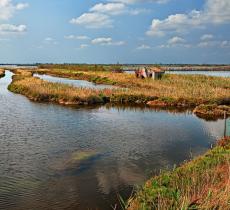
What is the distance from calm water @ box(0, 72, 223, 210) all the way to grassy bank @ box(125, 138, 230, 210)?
55.1 inches

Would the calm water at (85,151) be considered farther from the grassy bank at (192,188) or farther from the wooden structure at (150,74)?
the wooden structure at (150,74)

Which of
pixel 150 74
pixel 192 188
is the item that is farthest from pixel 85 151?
pixel 150 74

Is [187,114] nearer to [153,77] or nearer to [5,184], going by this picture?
[5,184]

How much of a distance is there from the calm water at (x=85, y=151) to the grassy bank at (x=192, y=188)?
1.40m

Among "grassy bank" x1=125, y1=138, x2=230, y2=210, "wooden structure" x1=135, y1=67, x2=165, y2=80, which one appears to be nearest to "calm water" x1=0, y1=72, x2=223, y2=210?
"grassy bank" x1=125, y1=138, x2=230, y2=210

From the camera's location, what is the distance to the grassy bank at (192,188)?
6855mm

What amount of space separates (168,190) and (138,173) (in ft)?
13.0

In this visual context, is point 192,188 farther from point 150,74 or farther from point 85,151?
point 150,74

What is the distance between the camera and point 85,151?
1641 centimetres

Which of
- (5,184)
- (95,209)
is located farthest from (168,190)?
(5,184)

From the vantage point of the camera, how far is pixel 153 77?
5475 cm

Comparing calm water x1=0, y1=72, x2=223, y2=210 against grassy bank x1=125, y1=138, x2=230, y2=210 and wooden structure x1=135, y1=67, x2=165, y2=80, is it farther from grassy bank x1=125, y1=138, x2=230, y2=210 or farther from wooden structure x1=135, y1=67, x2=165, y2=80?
wooden structure x1=135, y1=67, x2=165, y2=80

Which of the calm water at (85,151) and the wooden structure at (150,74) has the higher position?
the wooden structure at (150,74)

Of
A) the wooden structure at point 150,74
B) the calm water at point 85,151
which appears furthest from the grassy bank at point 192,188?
the wooden structure at point 150,74
